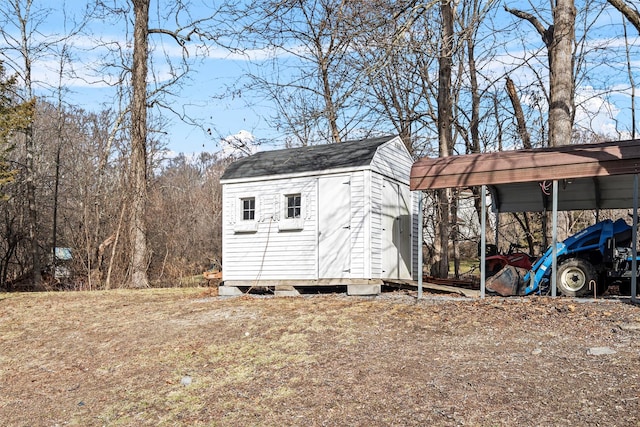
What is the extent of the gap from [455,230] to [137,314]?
389 inches

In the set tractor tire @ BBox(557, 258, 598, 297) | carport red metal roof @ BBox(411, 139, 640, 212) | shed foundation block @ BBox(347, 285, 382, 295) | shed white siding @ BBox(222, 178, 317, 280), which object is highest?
carport red metal roof @ BBox(411, 139, 640, 212)

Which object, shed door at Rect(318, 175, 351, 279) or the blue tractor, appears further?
shed door at Rect(318, 175, 351, 279)

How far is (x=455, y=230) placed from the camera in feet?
56.4

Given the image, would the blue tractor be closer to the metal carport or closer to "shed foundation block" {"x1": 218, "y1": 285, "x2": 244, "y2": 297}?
the metal carport

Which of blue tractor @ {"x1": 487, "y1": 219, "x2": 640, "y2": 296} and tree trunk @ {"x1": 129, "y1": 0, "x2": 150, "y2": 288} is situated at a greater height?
tree trunk @ {"x1": 129, "y1": 0, "x2": 150, "y2": 288}

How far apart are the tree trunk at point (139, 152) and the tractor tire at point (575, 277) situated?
11.6 metres

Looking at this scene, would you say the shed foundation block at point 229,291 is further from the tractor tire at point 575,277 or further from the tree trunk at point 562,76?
the tree trunk at point 562,76

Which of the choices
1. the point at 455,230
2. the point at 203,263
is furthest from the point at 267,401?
the point at 203,263

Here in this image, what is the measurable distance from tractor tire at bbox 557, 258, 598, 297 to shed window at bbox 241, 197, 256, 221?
265 inches

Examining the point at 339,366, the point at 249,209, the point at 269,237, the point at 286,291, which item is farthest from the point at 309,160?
the point at 339,366

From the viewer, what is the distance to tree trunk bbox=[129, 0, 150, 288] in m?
16.7

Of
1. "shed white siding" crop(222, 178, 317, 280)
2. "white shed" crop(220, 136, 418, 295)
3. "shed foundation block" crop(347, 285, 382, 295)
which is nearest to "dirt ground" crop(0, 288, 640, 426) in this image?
"shed foundation block" crop(347, 285, 382, 295)

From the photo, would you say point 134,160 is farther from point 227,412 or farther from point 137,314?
point 227,412

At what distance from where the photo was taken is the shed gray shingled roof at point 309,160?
1232 cm
